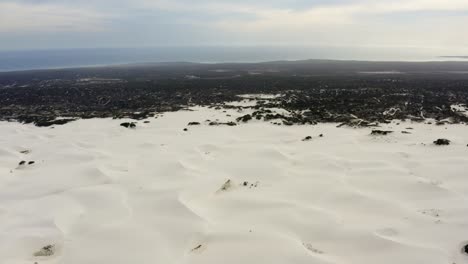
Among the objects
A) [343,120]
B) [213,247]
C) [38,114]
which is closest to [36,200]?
[213,247]

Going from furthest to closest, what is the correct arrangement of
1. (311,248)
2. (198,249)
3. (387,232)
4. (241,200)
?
(241,200) → (387,232) → (198,249) → (311,248)

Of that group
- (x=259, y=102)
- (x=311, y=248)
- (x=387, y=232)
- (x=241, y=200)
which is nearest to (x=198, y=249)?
(x=311, y=248)

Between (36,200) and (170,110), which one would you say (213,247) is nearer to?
(36,200)

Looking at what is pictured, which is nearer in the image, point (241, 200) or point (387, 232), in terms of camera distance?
point (387, 232)

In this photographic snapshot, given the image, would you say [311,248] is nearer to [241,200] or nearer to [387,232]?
[387,232]

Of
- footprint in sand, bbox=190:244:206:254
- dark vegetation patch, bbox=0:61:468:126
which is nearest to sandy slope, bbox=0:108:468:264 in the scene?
footprint in sand, bbox=190:244:206:254

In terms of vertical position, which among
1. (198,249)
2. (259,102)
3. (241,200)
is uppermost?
(259,102)

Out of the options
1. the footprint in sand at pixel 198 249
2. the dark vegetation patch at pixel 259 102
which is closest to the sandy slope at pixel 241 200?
the footprint in sand at pixel 198 249

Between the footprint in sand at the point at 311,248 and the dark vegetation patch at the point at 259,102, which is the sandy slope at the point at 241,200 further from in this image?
the dark vegetation patch at the point at 259,102
